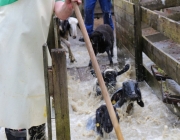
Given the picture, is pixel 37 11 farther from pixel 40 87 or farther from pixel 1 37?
pixel 40 87

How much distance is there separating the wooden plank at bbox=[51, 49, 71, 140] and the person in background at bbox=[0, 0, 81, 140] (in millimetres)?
244

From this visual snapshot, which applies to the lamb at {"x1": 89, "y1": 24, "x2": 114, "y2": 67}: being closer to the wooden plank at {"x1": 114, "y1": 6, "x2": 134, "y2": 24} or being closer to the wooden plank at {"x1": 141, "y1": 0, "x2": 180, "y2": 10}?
the wooden plank at {"x1": 114, "y1": 6, "x2": 134, "y2": 24}

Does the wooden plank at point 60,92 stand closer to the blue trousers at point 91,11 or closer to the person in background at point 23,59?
the person in background at point 23,59

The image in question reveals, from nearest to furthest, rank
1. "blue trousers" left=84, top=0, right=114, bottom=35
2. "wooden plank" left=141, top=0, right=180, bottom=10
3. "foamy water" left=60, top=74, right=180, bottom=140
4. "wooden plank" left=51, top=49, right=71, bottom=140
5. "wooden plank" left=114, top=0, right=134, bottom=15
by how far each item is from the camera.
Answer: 1. "wooden plank" left=51, top=49, right=71, bottom=140
2. "foamy water" left=60, top=74, right=180, bottom=140
3. "wooden plank" left=114, top=0, right=134, bottom=15
4. "wooden plank" left=141, top=0, right=180, bottom=10
5. "blue trousers" left=84, top=0, right=114, bottom=35

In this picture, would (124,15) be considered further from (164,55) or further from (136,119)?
(136,119)

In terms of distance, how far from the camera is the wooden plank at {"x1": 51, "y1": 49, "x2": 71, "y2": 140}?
170 cm

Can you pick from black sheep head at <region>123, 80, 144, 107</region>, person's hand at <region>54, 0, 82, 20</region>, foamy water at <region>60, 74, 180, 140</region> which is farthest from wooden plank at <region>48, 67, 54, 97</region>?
black sheep head at <region>123, 80, 144, 107</region>

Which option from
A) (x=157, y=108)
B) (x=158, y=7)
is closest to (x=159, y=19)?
(x=157, y=108)

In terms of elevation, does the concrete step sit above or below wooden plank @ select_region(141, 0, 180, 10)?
below

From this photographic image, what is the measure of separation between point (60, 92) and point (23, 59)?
1.16ft

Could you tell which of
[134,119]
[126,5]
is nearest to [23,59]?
[134,119]

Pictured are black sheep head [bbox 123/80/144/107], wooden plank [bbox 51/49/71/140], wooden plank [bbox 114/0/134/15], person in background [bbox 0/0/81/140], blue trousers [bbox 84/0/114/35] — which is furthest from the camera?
blue trousers [bbox 84/0/114/35]

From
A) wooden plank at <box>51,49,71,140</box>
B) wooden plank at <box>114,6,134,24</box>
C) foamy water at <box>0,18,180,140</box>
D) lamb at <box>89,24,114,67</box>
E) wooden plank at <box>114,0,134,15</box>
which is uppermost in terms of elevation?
wooden plank at <box>51,49,71,140</box>

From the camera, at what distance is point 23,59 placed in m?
1.96
